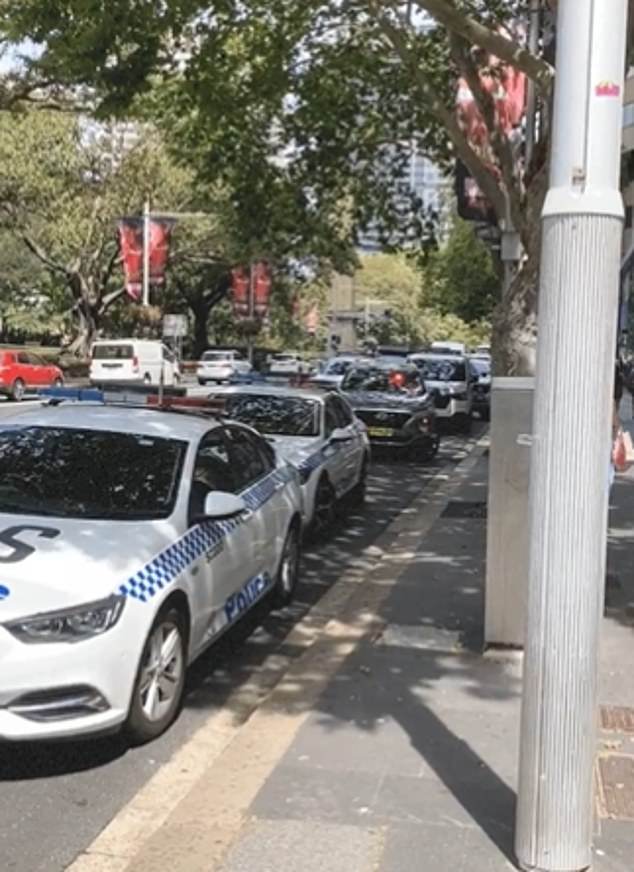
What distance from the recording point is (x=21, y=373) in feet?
116

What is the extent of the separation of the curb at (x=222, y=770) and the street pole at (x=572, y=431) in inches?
47.9

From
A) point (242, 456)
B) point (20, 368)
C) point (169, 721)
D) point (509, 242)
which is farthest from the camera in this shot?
point (20, 368)

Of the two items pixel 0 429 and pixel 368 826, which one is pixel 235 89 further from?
pixel 368 826

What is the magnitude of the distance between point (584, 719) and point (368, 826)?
3.31 feet

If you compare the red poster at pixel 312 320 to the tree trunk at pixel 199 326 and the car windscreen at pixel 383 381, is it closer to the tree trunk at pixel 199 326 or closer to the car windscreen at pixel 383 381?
the tree trunk at pixel 199 326

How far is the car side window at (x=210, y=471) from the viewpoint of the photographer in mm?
6062

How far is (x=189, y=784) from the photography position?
4.81 meters

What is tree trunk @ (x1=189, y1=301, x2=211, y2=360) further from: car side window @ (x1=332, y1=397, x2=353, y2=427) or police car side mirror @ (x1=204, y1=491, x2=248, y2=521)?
police car side mirror @ (x1=204, y1=491, x2=248, y2=521)

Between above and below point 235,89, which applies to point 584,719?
Answer: below

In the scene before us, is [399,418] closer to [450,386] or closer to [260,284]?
[450,386]

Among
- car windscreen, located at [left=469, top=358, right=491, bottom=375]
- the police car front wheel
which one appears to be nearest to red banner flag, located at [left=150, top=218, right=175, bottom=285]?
car windscreen, located at [left=469, top=358, right=491, bottom=375]

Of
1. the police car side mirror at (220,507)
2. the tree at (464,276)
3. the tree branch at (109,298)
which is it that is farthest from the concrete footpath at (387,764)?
the tree branch at (109,298)

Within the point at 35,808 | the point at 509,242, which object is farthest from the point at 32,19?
the point at 35,808

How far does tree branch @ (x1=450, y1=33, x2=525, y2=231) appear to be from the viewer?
34.6 ft
